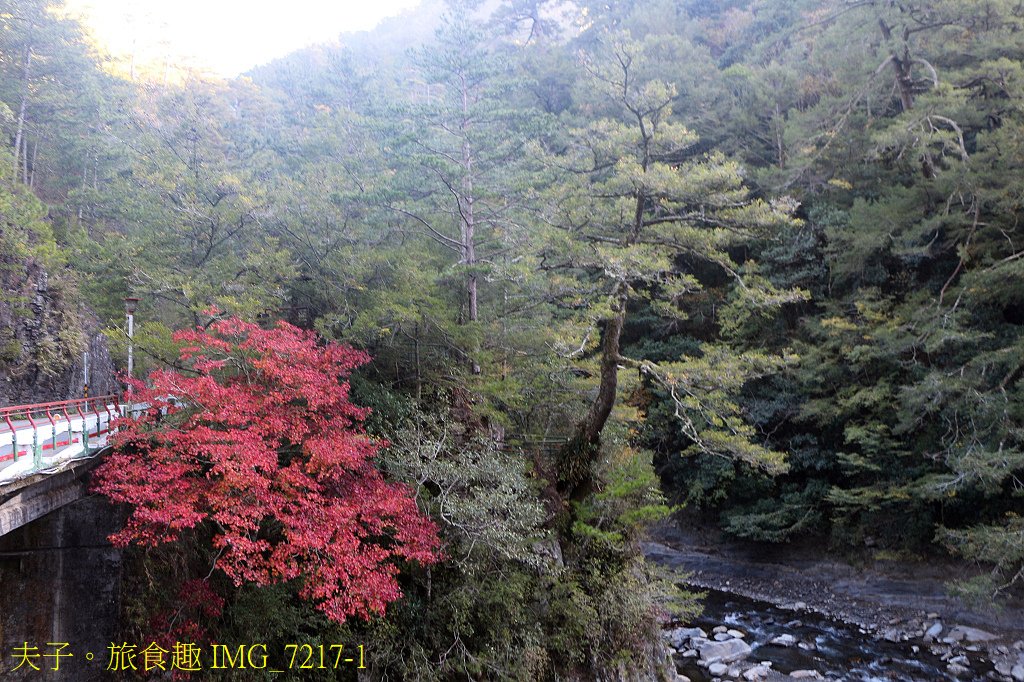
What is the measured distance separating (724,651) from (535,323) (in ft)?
28.4

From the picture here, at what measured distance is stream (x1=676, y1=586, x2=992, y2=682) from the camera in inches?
521

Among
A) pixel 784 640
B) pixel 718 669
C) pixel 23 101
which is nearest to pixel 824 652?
pixel 784 640

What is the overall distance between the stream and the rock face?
15.2 m

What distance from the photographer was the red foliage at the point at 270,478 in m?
7.87

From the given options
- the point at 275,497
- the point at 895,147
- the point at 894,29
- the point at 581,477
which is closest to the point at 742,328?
the point at 895,147

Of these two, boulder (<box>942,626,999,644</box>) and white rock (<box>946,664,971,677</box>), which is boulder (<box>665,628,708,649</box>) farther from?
boulder (<box>942,626,999,644</box>)

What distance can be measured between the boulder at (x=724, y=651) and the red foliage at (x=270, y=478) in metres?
8.37

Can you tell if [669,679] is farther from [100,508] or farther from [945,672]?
[100,508]

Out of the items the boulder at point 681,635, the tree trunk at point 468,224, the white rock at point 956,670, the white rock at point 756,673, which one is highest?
the tree trunk at point 468,224

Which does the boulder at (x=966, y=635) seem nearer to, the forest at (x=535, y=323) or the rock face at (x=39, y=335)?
the forest at (x=535, y=323)

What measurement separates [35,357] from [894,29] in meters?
23.4

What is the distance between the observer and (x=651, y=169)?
1079 cm

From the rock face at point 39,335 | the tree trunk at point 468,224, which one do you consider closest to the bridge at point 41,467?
the rock face at point 39,335

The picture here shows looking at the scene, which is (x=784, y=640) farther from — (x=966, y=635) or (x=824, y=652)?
(x=966, y=635)
